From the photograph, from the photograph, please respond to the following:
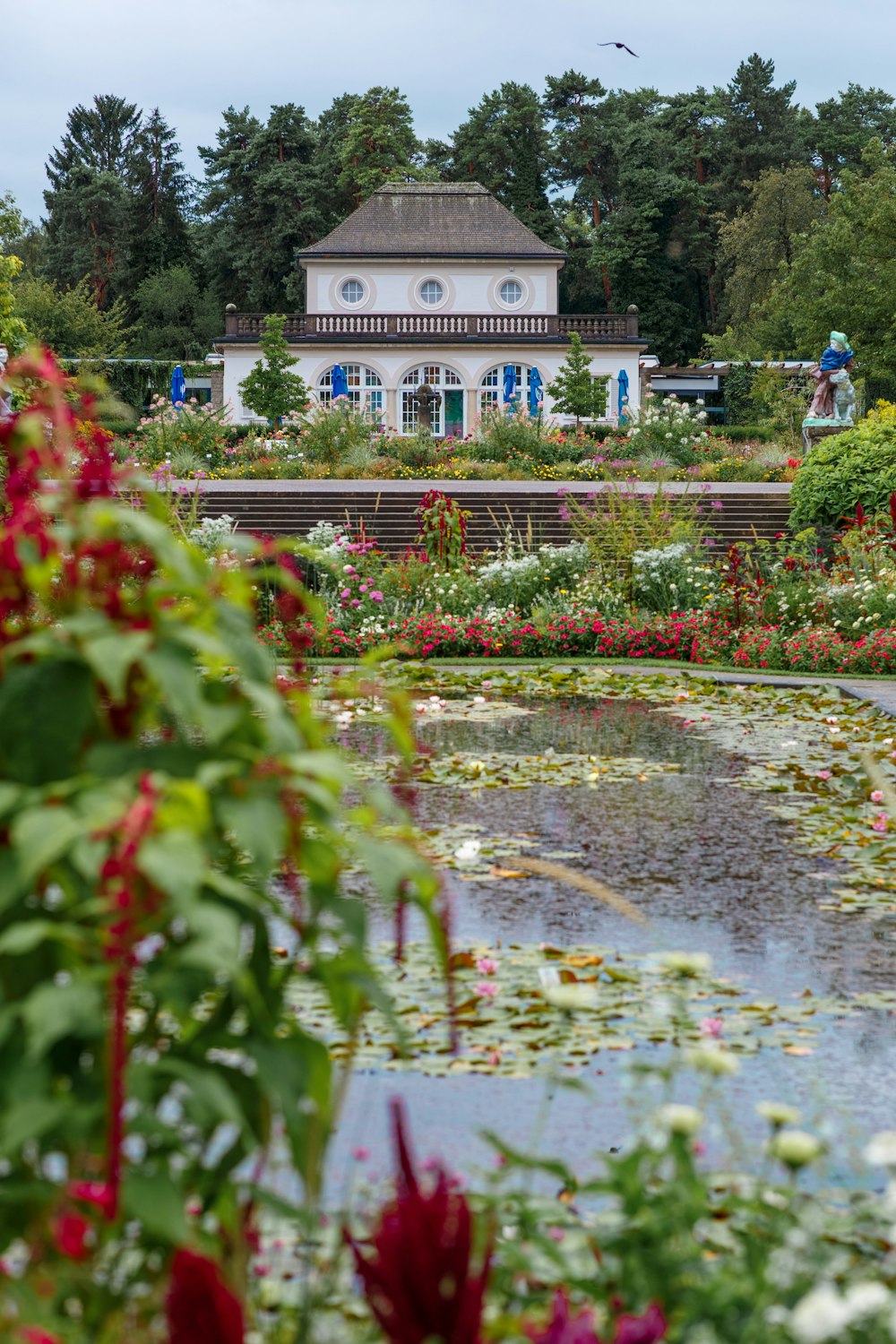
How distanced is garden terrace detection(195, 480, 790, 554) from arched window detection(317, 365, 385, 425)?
2241 centimetres

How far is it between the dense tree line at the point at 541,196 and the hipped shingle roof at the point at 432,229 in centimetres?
1071

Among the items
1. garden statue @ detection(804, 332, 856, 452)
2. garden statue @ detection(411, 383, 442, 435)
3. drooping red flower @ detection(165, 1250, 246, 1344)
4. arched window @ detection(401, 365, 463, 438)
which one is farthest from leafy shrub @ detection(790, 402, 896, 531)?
arched window @ detection(401, 365, 463, 438)

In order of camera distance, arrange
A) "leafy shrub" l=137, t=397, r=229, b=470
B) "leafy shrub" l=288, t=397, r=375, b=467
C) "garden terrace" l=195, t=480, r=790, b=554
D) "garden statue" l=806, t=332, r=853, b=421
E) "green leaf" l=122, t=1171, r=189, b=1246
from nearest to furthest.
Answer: "green leaf" l=122, t=1171, r=189, b=1246
"garden terrace" l=195, t=480, r=790, b=554
"garden statue" l=806, t=332, r=853, b=421
"leafy shrub" l=288, t=397, r=375, b=467
"leafy shrub" l=137, t=397, r=229, b=470

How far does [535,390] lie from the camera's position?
4103 cm

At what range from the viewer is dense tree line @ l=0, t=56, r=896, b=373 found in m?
59.9

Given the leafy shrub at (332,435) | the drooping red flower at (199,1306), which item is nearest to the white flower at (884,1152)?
the drooping red flower at (199,1306)

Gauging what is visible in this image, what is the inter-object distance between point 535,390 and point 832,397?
765 inches

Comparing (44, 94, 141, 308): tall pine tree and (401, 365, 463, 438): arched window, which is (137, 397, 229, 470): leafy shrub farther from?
(44, 94, 141, 308): tall pine tree

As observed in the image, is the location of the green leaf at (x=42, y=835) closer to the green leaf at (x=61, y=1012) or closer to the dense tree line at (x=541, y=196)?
the green leaf at (x=61, y=1012)

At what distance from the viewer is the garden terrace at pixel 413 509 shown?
771 inches

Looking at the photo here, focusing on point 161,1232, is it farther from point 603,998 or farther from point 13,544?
point 603,998

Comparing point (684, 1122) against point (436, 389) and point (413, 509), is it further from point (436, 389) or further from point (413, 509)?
point (436, 389)

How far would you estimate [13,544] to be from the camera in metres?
1.94

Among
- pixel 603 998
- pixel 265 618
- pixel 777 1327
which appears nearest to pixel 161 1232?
pixel 777 1327
